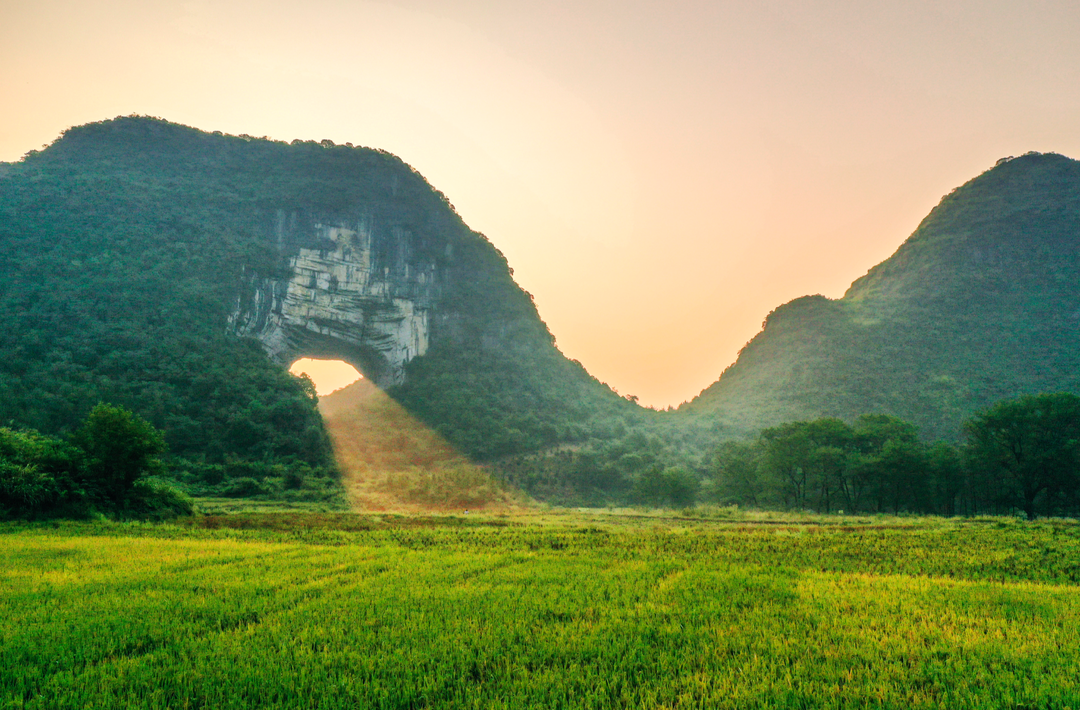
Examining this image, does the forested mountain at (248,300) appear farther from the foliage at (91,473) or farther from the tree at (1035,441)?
the tree at (1035,441)

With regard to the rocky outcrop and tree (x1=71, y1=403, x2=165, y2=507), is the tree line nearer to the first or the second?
tree (x1=71, y1=403, x2=165, y2=507)

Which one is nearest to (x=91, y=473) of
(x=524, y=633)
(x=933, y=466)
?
(x=524, y=633)

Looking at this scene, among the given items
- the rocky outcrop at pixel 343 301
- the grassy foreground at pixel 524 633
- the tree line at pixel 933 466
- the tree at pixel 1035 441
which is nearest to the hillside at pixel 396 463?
the rocky outcrop at pixel 343 301

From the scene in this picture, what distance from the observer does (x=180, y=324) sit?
76.3m

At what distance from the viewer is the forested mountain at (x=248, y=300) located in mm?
60969

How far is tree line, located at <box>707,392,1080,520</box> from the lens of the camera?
137 feet

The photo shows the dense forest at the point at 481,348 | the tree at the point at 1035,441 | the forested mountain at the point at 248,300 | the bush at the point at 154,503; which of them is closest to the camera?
the bush at the point at 154,503

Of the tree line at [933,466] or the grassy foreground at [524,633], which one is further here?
the tree line at [933,466]

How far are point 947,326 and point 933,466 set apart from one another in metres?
95.1

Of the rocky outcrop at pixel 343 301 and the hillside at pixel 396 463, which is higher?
the rocky outcrop at pixel 343 301

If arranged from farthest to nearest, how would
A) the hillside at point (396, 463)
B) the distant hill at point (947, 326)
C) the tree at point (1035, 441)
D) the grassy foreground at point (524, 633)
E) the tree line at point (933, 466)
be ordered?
1. the distant hill at point (947, 326)
2. the hillside at point (396, 463)
3. the tree line at point (933, 466)
4. the tree at point (1035, 441)
5. the grassy foreground at point (524, 633)

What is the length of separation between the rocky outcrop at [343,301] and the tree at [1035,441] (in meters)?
93.0

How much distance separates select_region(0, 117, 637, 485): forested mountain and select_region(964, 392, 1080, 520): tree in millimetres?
67380

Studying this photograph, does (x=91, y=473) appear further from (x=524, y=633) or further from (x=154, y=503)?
(x=524, y=633)
